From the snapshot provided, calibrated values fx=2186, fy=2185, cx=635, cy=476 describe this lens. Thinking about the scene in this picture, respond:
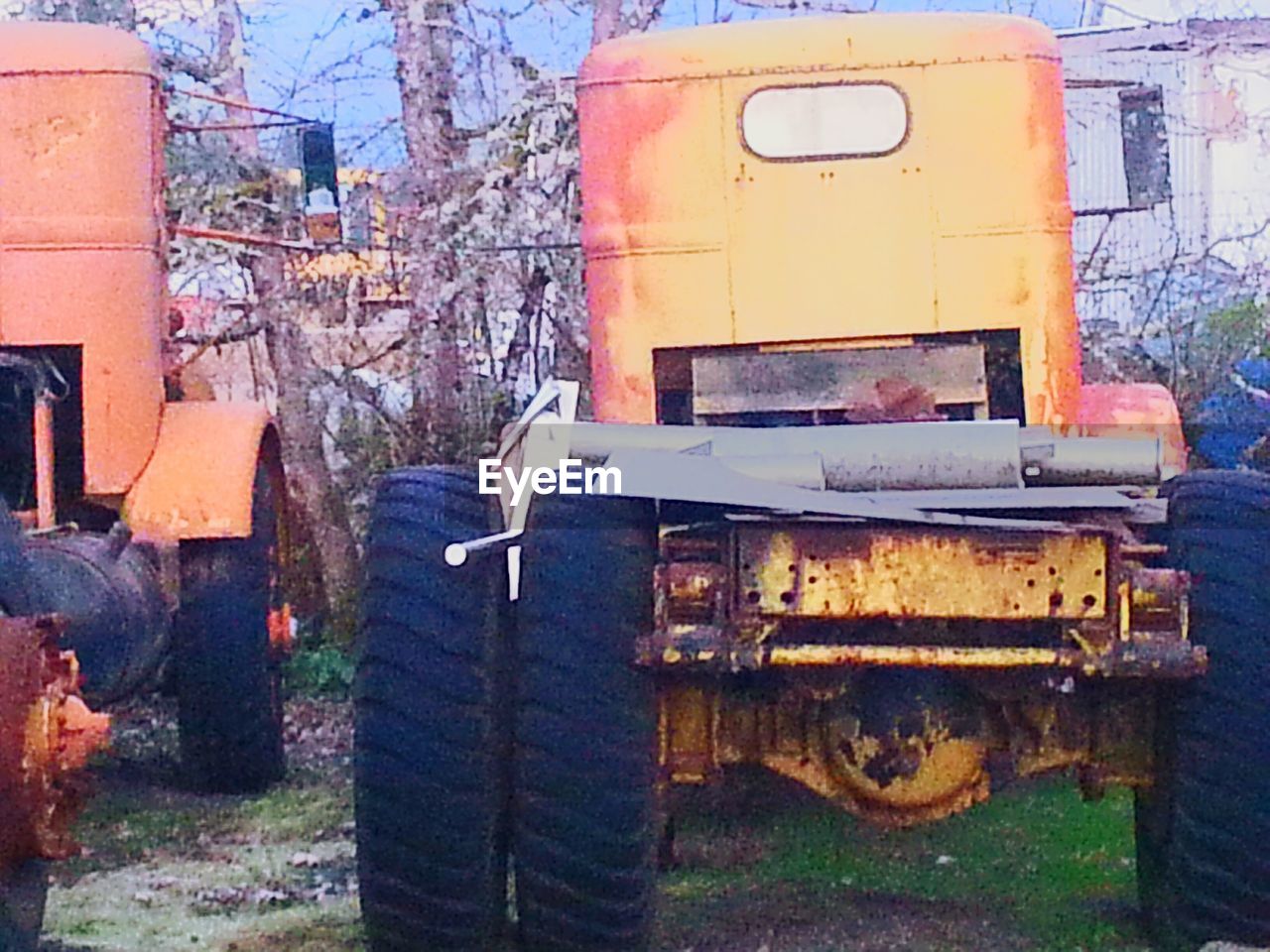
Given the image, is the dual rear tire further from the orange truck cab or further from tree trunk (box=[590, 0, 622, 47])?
tree trunk (box=[590, 0, 622, 47])

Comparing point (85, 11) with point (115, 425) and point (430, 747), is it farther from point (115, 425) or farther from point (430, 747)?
point (430, 747)

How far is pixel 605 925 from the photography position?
14.8ft

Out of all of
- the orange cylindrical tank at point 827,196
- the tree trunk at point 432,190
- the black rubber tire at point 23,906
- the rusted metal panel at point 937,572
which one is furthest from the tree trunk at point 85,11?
the rusted metal panel at point 937,572

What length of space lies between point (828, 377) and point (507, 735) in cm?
152

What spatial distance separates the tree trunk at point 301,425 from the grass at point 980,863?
4136mm

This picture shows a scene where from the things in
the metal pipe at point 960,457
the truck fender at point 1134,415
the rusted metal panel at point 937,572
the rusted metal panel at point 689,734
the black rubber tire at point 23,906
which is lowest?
the black rubber tire at point 23,906

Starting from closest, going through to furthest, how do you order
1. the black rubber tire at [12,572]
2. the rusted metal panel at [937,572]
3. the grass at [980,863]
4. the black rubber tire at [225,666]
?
the rusted metal panel at [937,572]
the black rubber tire at [12,572]
the grass at [980,863]
the black rubber tire at [225,666]

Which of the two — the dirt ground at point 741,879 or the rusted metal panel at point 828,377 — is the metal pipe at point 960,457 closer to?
the rusted metal panel at point 828,377

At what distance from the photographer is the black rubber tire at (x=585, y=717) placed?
4414 mm

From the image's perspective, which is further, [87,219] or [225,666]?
[225,666]

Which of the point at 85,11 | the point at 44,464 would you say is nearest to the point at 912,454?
the point at 44,464

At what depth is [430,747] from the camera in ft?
14.9

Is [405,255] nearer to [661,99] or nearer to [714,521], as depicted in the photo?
[661,99]

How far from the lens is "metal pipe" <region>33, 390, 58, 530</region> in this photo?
682 centimetres
